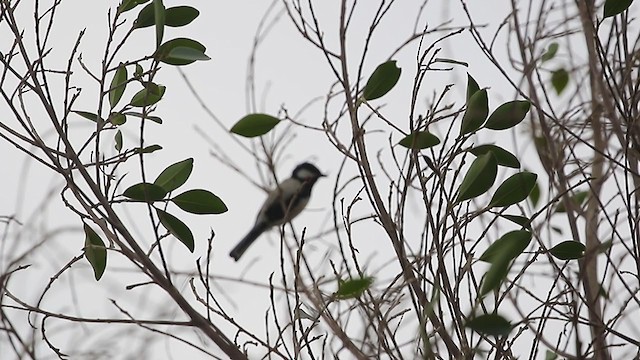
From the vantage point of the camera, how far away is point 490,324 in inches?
34.0

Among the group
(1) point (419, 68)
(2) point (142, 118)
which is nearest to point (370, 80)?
(1) point (419, 68)

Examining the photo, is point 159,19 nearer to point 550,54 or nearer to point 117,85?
point 117,85

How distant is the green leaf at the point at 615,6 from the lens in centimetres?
143

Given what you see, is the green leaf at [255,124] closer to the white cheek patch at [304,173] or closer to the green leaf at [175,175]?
the green leaf at [175,175]

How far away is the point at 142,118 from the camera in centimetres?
117

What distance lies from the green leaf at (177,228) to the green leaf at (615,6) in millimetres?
777

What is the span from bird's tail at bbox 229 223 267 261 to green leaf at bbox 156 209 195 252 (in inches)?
152

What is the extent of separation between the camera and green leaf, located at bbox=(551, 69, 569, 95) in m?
2.43

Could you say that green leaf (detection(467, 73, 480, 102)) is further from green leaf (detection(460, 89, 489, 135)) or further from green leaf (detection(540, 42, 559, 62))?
green leaf (detection(540, 42, 559, 62))

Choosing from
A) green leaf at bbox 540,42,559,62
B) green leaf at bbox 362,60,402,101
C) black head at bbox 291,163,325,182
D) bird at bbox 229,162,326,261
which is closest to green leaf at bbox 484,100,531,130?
green leaf at bbox 362,60,402,101

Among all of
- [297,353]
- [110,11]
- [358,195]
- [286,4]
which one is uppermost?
[286,4]

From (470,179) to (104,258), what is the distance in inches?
22.3

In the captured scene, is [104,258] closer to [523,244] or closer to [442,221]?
[442,221]

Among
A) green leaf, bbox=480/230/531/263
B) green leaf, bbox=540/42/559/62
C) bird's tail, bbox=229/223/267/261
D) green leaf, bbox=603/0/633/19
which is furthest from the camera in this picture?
bird's tail, bbox=229/223/267/261
